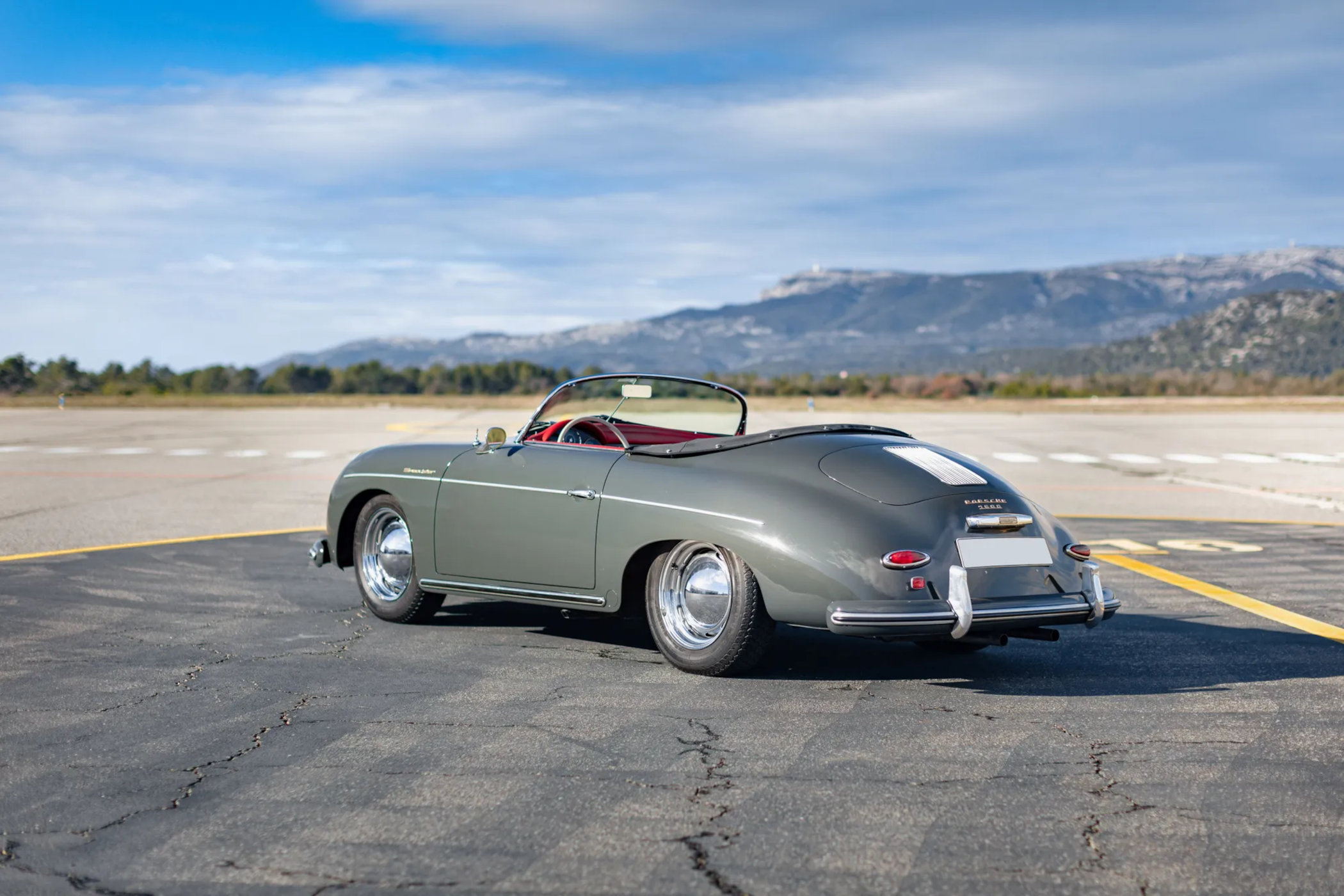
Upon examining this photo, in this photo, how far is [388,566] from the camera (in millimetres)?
7648

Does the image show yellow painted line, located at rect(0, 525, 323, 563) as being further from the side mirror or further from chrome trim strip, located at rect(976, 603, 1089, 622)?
chrome trim strip, located at rect(976, 603, 1089, 622)

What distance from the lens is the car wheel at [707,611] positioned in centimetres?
582

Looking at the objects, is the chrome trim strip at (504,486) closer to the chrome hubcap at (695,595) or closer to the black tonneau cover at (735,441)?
the black tonneau cover at (735,441)

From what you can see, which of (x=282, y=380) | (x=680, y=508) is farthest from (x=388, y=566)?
(x=282, y=380)

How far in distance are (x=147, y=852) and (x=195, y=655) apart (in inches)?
117

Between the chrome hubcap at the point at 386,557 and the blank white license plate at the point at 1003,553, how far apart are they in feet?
11.0

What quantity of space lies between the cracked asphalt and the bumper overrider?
340mm

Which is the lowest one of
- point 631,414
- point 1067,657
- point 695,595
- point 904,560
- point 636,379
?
point 1067,657

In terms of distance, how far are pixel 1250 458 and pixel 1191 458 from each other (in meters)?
1.00

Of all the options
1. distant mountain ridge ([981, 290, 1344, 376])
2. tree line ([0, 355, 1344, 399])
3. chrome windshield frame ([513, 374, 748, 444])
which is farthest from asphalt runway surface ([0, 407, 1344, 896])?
distant mountain ridge ([981, 290, 1344, 376])

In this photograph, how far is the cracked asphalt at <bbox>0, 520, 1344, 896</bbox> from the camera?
143 inches

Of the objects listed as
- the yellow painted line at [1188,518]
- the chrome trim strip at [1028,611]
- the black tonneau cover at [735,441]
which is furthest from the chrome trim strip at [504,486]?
the yellow painted line at [1188,518]

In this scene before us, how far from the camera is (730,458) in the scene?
244 inches

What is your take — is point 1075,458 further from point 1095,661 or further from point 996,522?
point 996,522
